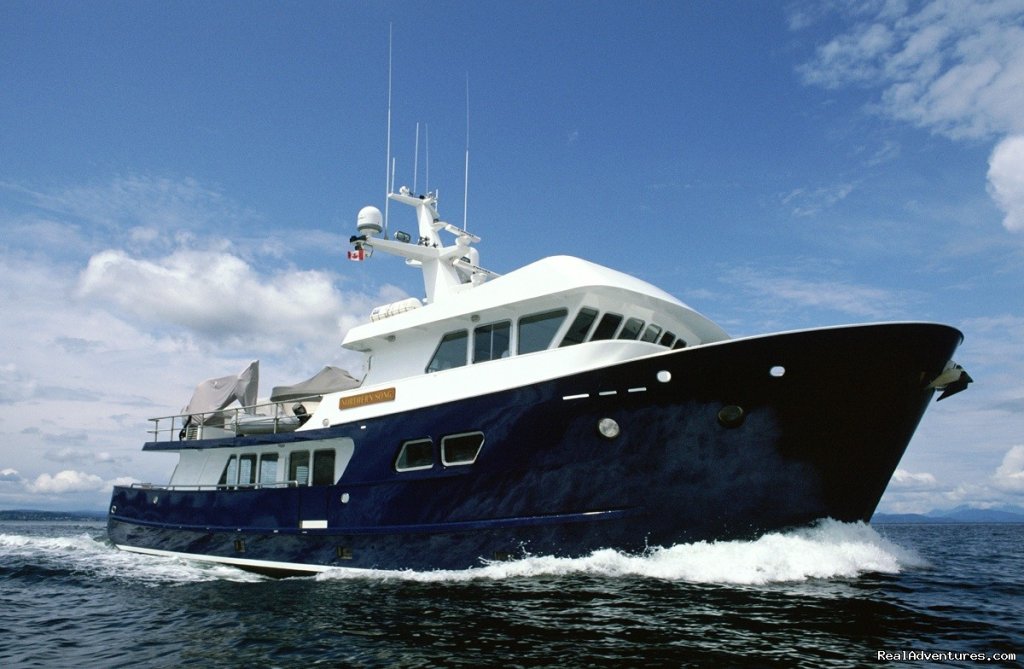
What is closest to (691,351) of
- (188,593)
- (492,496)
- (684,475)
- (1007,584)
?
(684,475)

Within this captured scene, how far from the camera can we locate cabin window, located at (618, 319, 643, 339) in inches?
444

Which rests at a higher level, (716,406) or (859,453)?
(716,406)

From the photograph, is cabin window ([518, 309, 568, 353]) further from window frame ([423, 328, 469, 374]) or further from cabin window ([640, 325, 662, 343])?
cabin window ([640, 325, 662, 343])

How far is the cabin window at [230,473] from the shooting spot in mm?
14977

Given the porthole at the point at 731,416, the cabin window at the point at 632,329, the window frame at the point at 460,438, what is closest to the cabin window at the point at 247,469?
the window frame at the point at 460,438

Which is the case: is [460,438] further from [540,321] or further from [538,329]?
[540,321]

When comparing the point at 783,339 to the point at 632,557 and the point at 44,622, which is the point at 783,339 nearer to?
Result: the point at 632,557

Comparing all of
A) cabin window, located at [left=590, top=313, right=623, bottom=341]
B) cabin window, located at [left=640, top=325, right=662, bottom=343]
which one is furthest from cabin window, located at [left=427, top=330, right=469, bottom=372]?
cabin window, located at [left=640, top=325, right=662, bottom=343]

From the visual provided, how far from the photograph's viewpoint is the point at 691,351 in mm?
9094

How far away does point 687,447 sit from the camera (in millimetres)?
9242

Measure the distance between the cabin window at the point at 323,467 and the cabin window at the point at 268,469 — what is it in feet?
4.67

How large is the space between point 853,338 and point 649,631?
4.60m

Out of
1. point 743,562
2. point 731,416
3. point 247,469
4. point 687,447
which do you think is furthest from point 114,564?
point 731,416

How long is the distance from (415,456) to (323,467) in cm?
263
